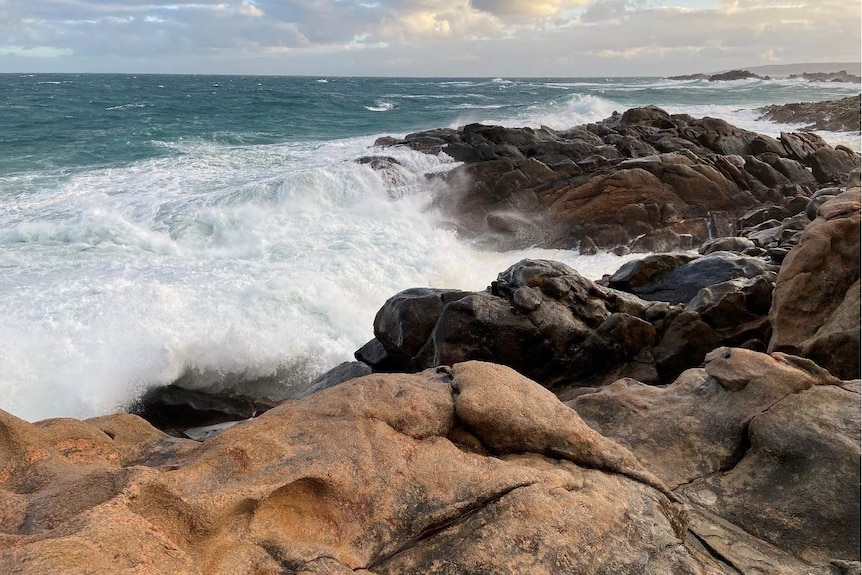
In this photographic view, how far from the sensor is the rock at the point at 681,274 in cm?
932

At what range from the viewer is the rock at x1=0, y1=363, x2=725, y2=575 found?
2820mm

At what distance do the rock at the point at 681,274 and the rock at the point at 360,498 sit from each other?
6247mm

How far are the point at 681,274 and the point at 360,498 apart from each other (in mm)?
8115

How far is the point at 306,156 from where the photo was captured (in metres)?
26.6

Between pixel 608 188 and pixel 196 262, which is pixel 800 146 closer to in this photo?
pixel 608 188

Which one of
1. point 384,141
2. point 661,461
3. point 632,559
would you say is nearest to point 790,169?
point 384,141

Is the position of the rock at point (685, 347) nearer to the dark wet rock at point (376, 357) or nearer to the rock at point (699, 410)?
the rock at point (699, 410)

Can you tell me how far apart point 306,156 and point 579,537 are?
25275 millimetres

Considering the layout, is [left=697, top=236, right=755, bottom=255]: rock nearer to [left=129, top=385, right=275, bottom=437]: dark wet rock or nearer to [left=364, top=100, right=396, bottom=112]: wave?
[left=129, top=385, right=275, bottom=437]: dark wet rock

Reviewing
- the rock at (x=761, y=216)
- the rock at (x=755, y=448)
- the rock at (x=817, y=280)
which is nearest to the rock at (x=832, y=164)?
the rock at (x=761, y=216)

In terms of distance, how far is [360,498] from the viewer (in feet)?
10.9

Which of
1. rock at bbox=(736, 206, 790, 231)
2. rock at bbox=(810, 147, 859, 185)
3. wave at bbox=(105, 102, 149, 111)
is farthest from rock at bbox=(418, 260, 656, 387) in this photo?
wave at bbox=(105, 102, 149, 111)

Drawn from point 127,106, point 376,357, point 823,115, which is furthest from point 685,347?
point 127,106

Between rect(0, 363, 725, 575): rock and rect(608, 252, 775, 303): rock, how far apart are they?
246 inches
